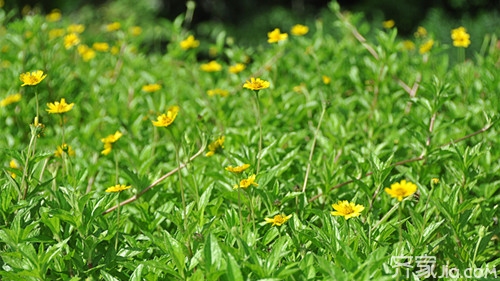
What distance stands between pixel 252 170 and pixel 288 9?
4850mm

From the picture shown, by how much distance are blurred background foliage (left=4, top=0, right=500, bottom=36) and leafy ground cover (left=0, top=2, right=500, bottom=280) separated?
10.3 ft

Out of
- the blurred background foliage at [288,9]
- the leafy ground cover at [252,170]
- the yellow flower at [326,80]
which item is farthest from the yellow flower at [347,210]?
the blurred background foliage at [288,9]

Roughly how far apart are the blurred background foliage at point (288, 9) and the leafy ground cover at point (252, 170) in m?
3.14

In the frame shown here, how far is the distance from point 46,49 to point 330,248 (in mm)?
1733

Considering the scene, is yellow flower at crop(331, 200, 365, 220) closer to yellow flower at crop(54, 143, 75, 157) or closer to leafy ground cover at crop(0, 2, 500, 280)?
leafy ground cover at crop(0, 2, 500, 280)

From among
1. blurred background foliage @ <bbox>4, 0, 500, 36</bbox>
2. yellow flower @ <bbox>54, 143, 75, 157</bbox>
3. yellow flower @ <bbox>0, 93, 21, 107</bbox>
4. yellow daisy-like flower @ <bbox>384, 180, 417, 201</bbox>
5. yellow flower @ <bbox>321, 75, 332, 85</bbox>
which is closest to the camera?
yellow daisy-like flower @ <bbox>384, 180, 417, 201</bbox>

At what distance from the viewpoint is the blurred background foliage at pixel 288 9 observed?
5617 millimetres

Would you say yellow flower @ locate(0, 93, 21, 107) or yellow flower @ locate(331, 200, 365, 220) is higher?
yellow flower @ locate(331, 200, 365, 220)

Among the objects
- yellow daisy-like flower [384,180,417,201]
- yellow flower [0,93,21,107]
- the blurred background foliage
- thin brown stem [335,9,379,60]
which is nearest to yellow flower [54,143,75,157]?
yellow flower [0,93,21,107]

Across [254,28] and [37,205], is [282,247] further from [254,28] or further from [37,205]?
[254,28]

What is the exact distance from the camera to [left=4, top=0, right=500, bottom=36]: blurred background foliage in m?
5.62

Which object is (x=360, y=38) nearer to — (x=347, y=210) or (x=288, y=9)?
(x=347, y=210)

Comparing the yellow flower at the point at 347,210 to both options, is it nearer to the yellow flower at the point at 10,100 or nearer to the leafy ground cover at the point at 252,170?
the leafy ground cover at the point at 252,170

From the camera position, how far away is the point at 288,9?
6.13 metres
